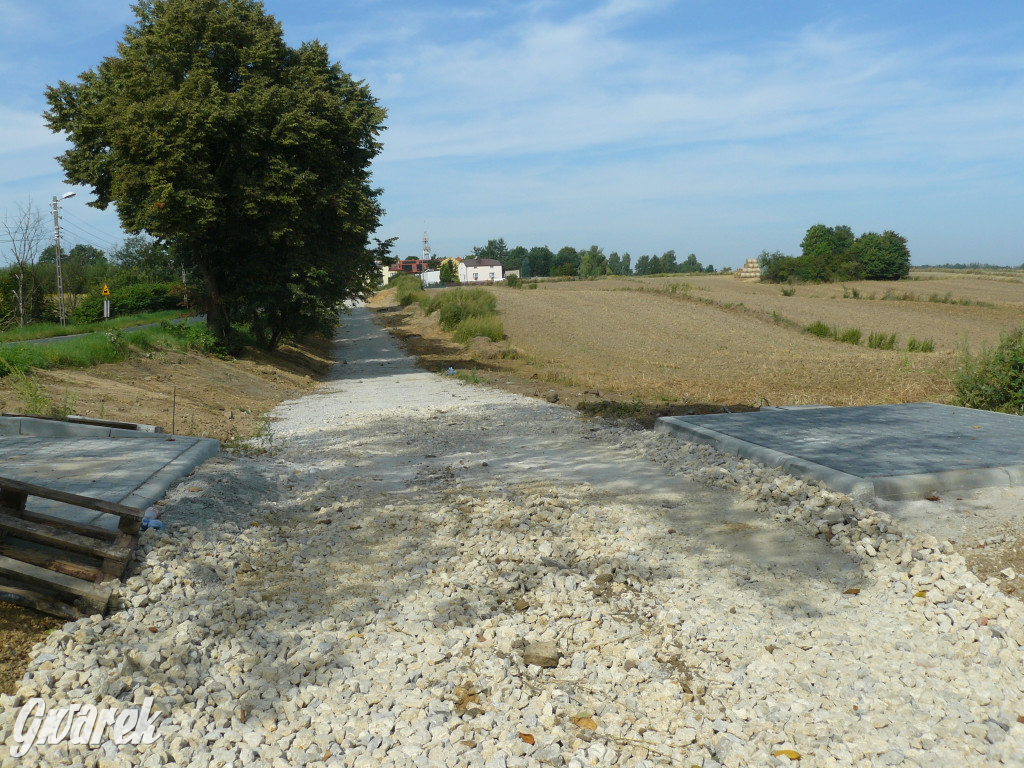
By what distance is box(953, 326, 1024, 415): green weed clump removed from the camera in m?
9.40

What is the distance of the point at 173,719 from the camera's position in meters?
3.20

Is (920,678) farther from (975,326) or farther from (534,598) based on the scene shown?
(975,326)

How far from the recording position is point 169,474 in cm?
617

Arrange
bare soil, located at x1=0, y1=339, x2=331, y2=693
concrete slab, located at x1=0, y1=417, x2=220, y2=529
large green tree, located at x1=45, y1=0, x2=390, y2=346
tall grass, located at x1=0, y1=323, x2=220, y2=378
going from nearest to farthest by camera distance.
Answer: bare soil, located at x1=0, y1=339, x2=331, y2=693, concrete slab, located at x1=0, y1=417, x2=220, y2=529, tall grass, located at x1=0, y1=323, x2=220, y2=378, large green tree, located at x1=45, y1=0, x2=390, y2=346

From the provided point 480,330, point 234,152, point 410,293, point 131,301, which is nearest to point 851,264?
point 410,293

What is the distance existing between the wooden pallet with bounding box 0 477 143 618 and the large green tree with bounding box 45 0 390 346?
13.5 m

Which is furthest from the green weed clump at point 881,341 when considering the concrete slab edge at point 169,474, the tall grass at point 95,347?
the concrete slab edge at point 169,474

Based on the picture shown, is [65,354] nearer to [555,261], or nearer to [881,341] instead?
[881,341]

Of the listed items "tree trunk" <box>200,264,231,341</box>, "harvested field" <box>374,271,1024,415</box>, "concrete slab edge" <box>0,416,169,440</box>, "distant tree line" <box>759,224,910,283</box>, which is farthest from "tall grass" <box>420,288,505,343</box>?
"distant tree line" <box>759,224,910,283</box>

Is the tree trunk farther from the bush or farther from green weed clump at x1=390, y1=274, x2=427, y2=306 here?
green weed clump at x1=390, y1=274, x2=427, y2=306

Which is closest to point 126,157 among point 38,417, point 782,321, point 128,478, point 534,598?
point 38,417

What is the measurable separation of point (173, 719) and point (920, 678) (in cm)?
338

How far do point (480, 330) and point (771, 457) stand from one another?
72.2ft

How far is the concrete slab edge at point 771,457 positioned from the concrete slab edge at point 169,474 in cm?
484
